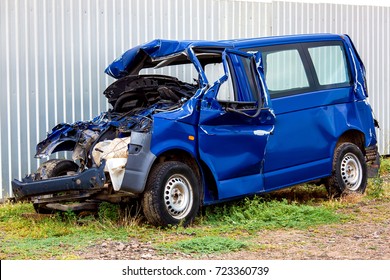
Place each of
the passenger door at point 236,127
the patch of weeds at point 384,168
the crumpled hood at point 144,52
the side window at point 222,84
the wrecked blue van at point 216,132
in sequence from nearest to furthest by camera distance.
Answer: the wrecked blue van at point 216,132, the passenger door at point 236,127, the crumpled hood at point 144,52, the side window at point 222,84, the patch of weeds at point 384,168

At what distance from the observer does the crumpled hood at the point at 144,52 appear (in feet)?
31.8

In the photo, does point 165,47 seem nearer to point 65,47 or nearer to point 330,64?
point 330,64

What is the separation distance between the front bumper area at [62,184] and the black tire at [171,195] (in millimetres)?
550

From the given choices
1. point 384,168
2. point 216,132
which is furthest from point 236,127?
point 384,168

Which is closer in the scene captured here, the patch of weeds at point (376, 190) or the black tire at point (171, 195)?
the black tire at point (171, 195)

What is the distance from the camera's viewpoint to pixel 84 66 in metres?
12.1

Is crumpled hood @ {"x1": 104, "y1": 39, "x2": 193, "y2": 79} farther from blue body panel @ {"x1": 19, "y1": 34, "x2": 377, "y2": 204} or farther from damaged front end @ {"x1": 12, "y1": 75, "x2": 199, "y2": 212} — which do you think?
damaged front end @ {"x1": 12, "y1": 75, "x2": 199, "y2": 212}

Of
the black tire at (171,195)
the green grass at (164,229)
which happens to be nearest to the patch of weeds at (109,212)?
the green grass at (164,229)

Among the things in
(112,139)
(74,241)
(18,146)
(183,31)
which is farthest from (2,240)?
(183,31)

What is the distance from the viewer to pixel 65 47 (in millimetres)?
11914

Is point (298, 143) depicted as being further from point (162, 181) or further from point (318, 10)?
point (318, 10)

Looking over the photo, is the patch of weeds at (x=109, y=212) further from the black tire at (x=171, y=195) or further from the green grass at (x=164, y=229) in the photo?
the black tire at (x=171, y=195)

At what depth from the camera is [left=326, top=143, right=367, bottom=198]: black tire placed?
425 inches

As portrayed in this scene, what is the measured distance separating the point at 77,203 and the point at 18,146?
2.34m
